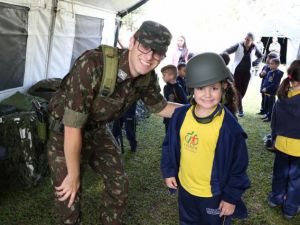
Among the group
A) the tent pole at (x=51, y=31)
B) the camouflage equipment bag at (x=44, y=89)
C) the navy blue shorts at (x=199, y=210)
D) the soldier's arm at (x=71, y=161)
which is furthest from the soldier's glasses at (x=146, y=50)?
the tent pole at (x=51, y=31)

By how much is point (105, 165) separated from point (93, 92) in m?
0.67

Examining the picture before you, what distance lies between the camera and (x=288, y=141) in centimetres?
302

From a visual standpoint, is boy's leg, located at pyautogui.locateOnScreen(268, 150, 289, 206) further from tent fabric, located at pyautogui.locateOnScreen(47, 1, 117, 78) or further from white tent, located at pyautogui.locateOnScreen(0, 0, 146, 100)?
tent fabric, located at pyautogui.locateOnScreen(47, 1, 117, 78)

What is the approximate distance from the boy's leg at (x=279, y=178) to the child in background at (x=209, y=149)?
4.72 ft

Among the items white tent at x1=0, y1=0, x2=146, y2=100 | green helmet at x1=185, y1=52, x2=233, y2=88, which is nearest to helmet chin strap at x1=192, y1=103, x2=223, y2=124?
green helmet at x1=185, y1=52, x2=233, y2=88

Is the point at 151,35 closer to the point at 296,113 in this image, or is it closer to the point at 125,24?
the point at 296,113

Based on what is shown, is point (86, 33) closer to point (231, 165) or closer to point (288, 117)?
point (288, 117)

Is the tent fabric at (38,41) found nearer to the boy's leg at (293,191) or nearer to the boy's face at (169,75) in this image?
the boy's face at (169,75)

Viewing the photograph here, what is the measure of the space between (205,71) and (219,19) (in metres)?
23.2

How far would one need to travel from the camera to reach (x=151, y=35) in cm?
187

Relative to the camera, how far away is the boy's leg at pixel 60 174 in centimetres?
212

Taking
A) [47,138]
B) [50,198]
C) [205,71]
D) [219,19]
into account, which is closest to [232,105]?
[205,71]

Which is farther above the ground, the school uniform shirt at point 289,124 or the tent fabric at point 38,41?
the tent fabric at point 38,41

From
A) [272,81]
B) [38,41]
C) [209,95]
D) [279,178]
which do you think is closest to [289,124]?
[279,178]
